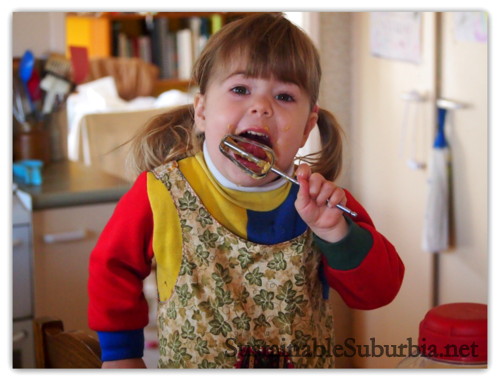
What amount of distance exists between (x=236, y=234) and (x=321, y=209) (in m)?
0.10

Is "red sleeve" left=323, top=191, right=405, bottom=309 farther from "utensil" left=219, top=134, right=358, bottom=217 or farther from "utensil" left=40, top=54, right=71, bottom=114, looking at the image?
"utensil" left=40, top=54, right=71, bottom=114

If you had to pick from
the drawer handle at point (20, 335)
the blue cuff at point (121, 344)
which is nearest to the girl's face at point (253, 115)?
the blue cuff at point (121, 344)

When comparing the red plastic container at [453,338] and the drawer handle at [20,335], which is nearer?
the red plastic container at [453,338]

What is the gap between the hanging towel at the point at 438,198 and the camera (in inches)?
41.4

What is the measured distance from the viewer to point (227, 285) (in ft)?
2.96

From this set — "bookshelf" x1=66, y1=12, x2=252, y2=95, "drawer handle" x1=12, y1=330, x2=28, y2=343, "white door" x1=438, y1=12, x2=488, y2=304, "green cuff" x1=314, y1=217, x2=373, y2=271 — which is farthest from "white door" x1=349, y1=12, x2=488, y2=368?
"drawer handle" x1=12, y1=330, x2=28, y2=343

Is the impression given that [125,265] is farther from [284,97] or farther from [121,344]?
[284,97]

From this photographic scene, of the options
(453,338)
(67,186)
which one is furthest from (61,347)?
(453,338)

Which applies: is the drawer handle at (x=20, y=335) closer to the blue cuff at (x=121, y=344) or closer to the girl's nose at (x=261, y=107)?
the blue cuff at (x=121, y=344)

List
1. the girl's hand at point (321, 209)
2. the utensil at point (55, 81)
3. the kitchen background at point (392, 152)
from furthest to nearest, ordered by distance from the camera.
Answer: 1. the utensil at point (55, 81)
2. the kitchen background at point (392, 152)
3. the girl's hand at point (321, 209)
